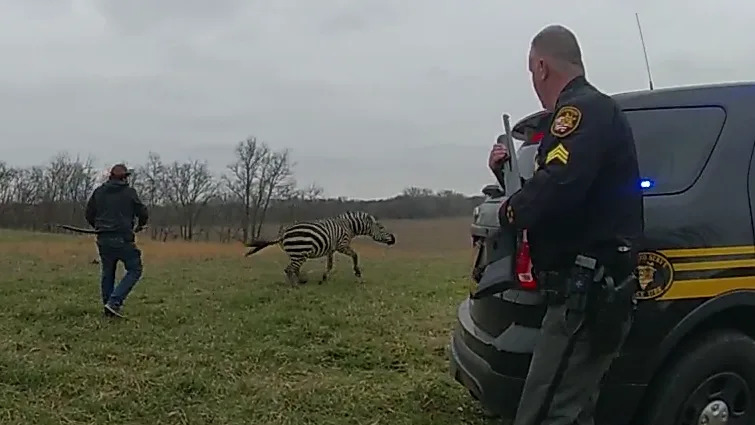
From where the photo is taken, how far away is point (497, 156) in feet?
12.1

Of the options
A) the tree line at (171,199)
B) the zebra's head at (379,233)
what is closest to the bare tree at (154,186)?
the tree line at (171,199)

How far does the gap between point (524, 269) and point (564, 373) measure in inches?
26.5

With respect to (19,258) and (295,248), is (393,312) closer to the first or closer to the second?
(295,248)

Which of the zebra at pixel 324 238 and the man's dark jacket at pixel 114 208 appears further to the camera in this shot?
the zebra at pixel 324 238

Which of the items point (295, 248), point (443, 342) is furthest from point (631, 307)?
point (295, 248)

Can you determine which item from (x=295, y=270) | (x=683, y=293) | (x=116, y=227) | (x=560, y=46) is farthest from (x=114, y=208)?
(x=560, y=46)

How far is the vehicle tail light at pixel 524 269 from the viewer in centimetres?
360

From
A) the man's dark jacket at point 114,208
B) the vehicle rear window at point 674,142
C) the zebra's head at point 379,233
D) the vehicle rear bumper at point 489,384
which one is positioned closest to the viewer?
the vehicle rear bumper at point 489,384

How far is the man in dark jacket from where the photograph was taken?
8914 millimetres

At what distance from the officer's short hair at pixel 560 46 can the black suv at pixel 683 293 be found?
0.99 m

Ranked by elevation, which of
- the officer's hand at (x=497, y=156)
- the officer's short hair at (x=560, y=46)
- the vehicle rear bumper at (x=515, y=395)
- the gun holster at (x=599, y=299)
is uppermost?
the officer's short hair at (x=560, y=46)

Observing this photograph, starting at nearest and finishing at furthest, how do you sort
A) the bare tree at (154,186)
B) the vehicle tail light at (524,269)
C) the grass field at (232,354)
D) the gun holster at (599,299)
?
the gun holster at (599,299)
the vehicle tail light at (524,269)
the grass field at (232,354)
the bare tree at (154,186)

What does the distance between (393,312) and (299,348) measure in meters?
2.18

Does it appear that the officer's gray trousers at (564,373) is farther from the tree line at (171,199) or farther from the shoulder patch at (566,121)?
the tree line at (171,199)
